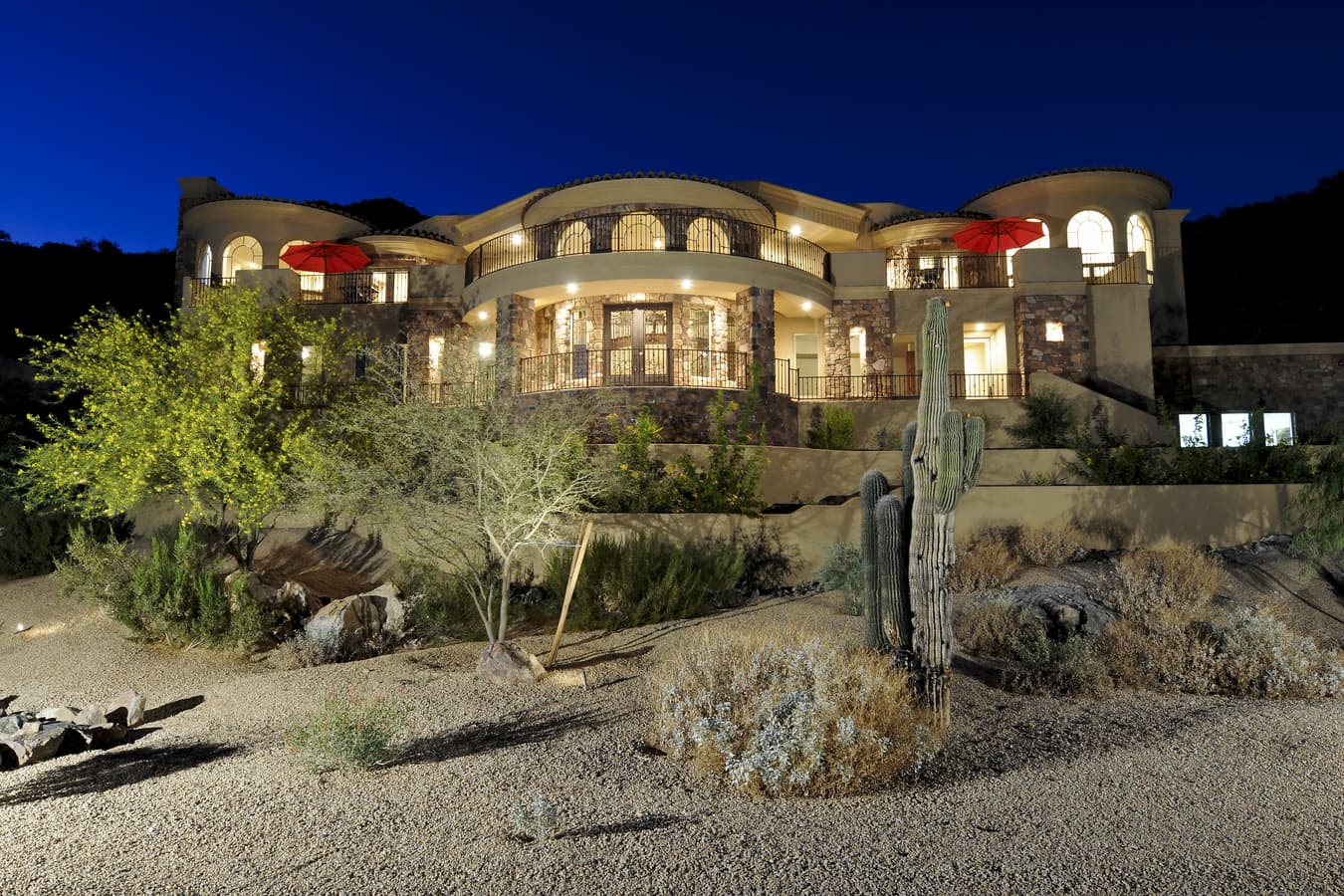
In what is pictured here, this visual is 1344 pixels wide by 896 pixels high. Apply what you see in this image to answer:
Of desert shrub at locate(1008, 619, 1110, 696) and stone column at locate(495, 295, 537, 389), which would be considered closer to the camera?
desert shrub at locate(1008, 619, 1110, 696)

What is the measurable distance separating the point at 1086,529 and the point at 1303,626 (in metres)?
3.97

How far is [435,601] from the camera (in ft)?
38.9

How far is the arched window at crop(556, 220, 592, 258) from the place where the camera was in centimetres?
2042

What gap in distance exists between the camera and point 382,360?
1295cm

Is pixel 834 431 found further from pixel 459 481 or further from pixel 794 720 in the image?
pixel 794 720

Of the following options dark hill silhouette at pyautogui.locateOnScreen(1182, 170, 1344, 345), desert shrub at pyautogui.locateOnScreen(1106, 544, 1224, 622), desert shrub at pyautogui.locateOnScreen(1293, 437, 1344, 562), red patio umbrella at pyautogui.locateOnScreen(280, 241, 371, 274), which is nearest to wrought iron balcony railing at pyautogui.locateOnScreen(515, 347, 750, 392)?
red patio umbrella at pyautogui.locateOnScreen(280, 241, 371, 274)

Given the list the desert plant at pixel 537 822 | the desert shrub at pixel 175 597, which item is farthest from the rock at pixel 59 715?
the desert plant at pixel 537 822

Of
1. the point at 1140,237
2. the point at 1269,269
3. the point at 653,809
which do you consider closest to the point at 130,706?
the point at 653,809

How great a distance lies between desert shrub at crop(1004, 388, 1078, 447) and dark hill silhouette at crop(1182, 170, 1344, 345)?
52.1 ft

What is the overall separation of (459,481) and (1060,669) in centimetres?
744

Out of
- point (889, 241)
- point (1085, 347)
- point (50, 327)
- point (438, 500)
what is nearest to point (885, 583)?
point (438, 500)

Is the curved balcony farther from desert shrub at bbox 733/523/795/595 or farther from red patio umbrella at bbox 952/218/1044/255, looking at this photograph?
desert shrub at bbox 733/523/795/595

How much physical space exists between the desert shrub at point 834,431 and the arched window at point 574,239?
288 inches

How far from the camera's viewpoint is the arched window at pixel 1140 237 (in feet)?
75.5
